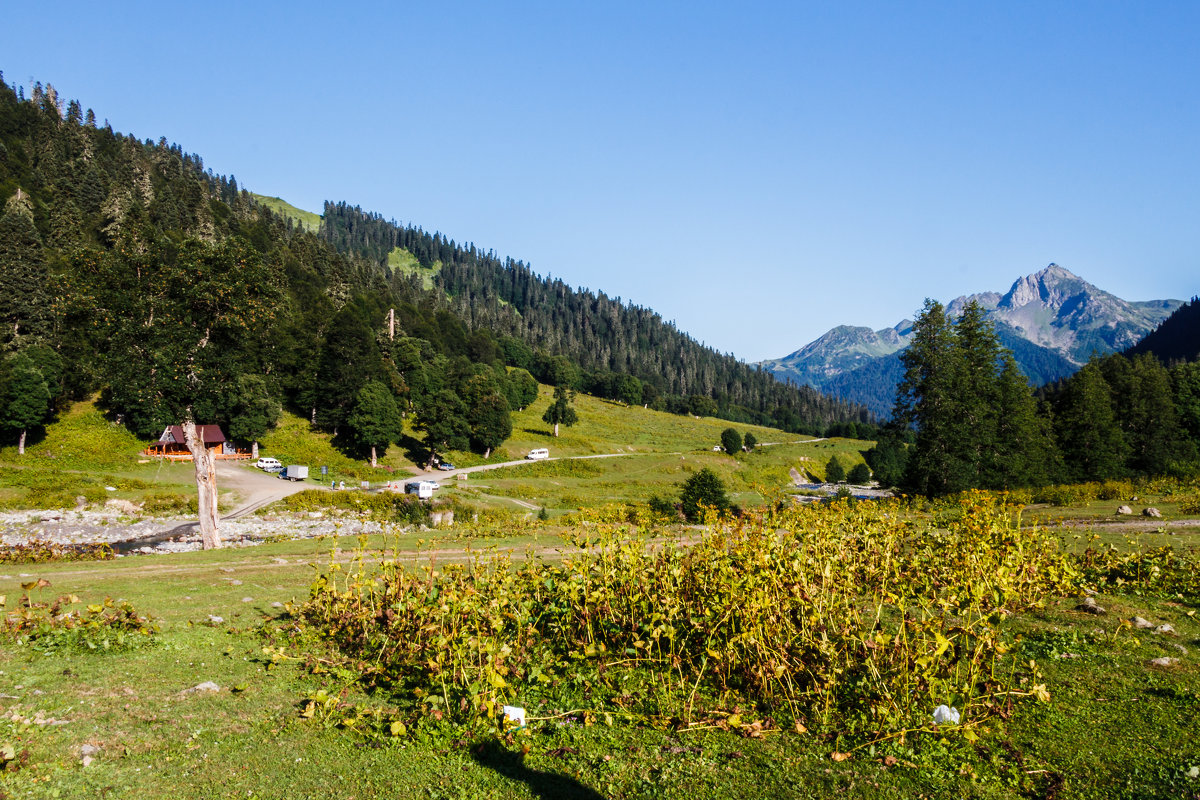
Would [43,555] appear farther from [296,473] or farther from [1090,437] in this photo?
[1090,437]

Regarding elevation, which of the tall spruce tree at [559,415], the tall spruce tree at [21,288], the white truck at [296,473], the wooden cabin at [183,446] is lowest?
the white truck at [296,473]

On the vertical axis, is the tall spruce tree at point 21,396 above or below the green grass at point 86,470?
above

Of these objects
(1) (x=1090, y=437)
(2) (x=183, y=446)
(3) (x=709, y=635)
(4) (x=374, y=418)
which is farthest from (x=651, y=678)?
(2) (x=183, y=446)

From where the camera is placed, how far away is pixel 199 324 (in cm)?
2358

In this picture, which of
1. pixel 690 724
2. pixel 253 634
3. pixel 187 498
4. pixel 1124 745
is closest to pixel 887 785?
pixel 690 724

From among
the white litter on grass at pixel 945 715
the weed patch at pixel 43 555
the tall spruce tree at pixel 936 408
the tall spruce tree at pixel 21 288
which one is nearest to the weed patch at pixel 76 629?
the white litter on grass at pixel 945 715

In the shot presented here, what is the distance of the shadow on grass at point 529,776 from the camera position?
5.80 metres

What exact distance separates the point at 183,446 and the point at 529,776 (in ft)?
230

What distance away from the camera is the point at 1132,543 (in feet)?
53.3

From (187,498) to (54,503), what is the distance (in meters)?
6.58

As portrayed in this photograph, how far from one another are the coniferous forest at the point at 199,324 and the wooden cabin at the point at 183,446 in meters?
1.68

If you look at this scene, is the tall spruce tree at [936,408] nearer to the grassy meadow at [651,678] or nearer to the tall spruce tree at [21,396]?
the grassy meadow at [651,678]

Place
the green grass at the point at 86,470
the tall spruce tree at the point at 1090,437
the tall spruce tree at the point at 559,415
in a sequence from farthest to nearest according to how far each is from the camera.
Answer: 1. the tall spruce tree at the point at 559,415
2. the tall spruce tree at the point at 1090,437
3. the green grass at the point at 86,470

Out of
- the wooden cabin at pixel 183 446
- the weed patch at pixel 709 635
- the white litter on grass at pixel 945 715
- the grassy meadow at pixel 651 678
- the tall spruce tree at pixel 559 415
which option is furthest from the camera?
the tall spruce tree at pixel 559 415
